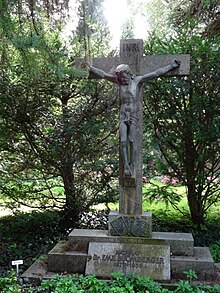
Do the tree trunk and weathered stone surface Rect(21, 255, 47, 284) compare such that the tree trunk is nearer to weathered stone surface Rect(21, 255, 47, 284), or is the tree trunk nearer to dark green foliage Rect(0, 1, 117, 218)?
dark green foliage Rect(0, 1, 117, 218)

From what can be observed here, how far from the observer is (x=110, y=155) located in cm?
686

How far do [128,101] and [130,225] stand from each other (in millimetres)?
1653

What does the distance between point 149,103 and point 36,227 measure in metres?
3.19

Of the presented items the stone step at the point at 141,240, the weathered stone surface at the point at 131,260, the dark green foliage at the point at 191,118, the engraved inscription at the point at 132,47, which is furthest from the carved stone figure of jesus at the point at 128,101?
the dark green foliage at the point at 191,118

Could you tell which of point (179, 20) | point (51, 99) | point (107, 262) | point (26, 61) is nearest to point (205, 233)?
point (107, 262)

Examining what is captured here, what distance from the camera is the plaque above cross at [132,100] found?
483 centimetres

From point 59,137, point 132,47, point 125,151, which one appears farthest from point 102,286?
point 59,137

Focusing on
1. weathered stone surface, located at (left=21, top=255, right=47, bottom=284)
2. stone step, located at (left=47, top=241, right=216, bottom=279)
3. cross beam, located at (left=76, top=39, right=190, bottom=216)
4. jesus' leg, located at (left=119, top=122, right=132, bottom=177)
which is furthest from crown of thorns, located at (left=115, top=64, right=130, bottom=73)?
weathered stone surface, located at (left=21, top=255, right=47, bottom=284)

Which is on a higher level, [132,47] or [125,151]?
[132,47]

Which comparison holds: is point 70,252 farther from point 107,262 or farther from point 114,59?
point 114,59

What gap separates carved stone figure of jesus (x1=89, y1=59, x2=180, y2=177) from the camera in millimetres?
4797

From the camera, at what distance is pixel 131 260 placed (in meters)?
4.56

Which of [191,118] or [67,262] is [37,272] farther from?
[191,118]

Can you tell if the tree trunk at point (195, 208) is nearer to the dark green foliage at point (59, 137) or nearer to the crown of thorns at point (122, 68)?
the dark green foliage at point (59, 137)
